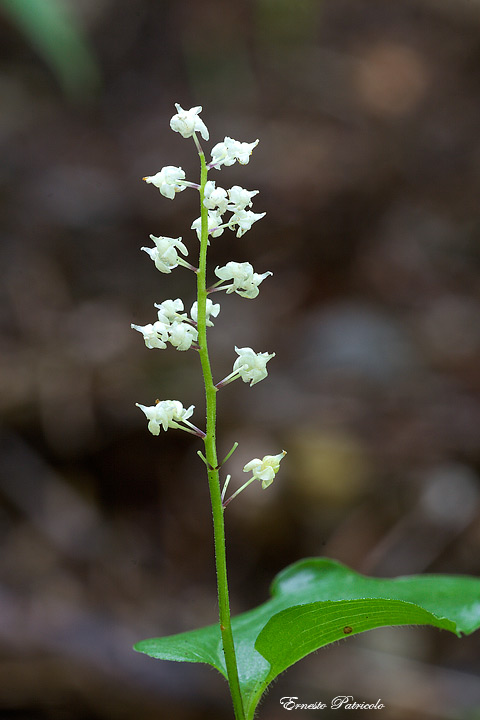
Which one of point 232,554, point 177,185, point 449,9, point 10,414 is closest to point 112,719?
point 232,554

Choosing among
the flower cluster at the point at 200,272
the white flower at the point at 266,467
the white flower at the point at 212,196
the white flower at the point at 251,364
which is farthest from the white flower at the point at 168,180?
the white flower at the point at 266,467

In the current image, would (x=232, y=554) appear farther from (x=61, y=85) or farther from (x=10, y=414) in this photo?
(x=61, y=85)

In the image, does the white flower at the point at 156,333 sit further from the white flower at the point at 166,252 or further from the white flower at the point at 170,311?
the white flower at the point at 166,252

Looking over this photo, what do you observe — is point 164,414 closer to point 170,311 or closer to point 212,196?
point 170,311

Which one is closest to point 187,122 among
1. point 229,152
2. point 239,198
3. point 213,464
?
point 229,152

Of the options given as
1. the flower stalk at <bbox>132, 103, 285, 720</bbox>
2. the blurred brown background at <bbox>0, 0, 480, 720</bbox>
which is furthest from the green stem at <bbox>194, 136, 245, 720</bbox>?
the blurred brown background at <bbox>0, 0, 480, 720</bbox>

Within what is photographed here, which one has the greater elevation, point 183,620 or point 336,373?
point 336,373

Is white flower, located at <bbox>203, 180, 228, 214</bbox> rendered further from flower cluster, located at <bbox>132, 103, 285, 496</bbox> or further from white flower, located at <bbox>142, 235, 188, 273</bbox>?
white flower, located at <bbox>142, 235, 188, 273</bbox>
